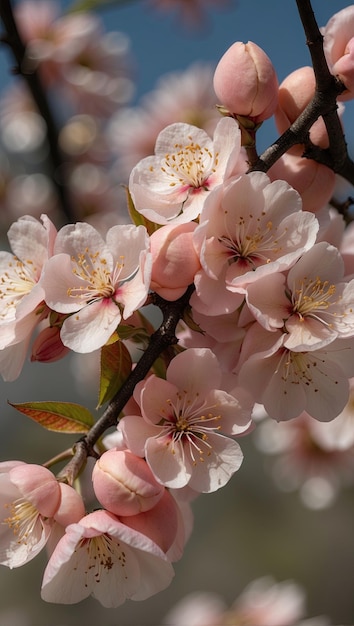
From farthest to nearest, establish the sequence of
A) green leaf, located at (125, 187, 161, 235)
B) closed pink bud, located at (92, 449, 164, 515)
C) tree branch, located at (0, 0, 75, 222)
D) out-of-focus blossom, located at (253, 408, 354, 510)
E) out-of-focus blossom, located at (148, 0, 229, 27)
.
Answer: out-of-focus blossom, located at (148, 0, 229, 27) → out-of-focus blossom, located at (253, 408, 354, 510) → tree branch, located at (0, 0, 75, 222) → green leaf, located at (125, 187, 161, 235) → closed pink bud, located at (92, 449, 164, 515)

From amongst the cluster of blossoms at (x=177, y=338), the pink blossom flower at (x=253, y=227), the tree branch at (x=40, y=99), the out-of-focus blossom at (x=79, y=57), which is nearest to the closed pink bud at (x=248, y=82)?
the cluster of blossoms at (x=177, y=338)

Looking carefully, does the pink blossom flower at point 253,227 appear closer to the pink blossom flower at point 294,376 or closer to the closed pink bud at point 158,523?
the pink blossom flower at point 294,376

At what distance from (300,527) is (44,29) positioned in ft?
14.1

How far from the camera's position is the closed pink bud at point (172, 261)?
733mm

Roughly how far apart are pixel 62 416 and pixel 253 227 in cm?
32

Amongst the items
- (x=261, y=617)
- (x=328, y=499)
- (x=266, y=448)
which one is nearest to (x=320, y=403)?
(x=261, y=617)

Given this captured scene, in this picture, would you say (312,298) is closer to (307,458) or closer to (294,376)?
(294,376)

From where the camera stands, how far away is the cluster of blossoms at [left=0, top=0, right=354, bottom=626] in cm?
74

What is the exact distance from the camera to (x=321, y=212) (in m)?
0.91

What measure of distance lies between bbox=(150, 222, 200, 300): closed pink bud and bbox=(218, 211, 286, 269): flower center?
0.17ft

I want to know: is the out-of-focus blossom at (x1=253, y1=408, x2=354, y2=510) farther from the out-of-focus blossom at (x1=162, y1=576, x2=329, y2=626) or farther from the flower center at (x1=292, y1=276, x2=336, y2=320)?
the flower center at (x1=292, y1=276, x2=336, y2=320)

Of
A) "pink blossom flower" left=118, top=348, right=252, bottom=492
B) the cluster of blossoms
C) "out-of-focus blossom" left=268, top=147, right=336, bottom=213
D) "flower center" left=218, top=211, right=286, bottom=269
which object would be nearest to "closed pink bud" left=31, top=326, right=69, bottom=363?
the cluster of blossoms

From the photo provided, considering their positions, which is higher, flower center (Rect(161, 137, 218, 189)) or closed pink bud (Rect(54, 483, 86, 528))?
flower center (Rect(161, 137, 218, 189))

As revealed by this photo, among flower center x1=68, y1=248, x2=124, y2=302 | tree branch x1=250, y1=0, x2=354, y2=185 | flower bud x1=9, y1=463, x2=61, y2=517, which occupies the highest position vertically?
tree branch x1=250, y1=0, x2=354, y2=185
